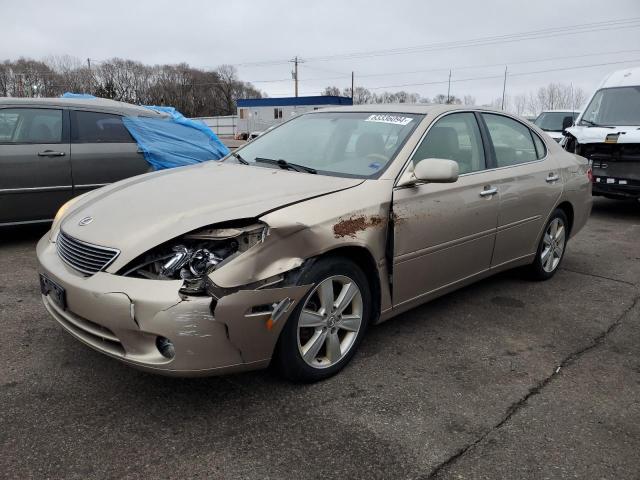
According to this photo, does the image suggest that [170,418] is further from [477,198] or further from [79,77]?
[79,77]

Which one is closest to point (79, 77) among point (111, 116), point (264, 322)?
point (111, 116)

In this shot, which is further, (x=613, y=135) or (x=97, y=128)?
(x=613, y=135)

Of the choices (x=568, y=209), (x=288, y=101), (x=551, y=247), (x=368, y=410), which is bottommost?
(x=368, y=410)

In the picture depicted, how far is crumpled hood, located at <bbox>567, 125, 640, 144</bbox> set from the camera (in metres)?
7.93

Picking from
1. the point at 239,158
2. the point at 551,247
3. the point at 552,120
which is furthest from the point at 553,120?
the point at 239,158

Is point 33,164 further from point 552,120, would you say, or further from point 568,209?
point 552,120

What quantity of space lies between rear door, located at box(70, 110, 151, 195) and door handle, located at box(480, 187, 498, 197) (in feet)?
13.4

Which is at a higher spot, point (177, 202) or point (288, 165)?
point (288, 165)

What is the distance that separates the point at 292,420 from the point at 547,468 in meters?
1.18

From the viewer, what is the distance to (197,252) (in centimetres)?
258

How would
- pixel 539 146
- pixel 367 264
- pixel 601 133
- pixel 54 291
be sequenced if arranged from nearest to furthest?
pixel 54 291
pixel 367 264
pixel 539 146
pixel 601 133

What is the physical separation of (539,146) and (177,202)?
3.37 meters

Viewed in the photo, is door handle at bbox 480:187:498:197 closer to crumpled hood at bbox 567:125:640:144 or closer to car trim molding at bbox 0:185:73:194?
car trim molding at bbox 0:185:73:194

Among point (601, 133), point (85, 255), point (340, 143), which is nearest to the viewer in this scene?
point (85, 255)
